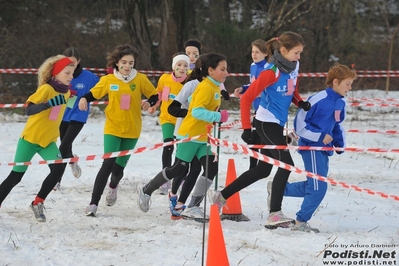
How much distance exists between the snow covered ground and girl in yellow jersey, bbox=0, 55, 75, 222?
22 cm

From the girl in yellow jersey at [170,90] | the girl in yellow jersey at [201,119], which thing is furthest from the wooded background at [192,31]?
the girl in yellow jersey at [201,119]

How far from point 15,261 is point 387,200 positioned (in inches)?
175

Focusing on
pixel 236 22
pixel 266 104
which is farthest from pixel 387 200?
pixel 236 22

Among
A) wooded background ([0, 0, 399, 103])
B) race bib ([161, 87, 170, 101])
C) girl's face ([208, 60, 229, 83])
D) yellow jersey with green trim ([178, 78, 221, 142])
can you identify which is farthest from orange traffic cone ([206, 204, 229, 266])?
wooded background ([0, 0, 399, 103])

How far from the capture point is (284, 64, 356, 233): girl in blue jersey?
6.36 m

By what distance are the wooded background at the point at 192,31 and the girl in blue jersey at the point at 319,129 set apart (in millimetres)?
13648

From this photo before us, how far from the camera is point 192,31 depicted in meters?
23.2

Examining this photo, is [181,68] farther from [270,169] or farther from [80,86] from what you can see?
[270,169]

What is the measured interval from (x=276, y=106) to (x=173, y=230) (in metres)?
1.48

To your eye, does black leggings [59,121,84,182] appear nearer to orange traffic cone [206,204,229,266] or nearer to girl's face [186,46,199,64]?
girl's face [186,46,199,64]

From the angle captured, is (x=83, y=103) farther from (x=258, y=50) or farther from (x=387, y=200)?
(x=387, y=200)

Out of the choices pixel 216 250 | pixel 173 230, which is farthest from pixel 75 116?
pixel 216 250

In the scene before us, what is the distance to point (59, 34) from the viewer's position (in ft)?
72.9

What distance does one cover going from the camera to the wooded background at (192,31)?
66.4 ft
